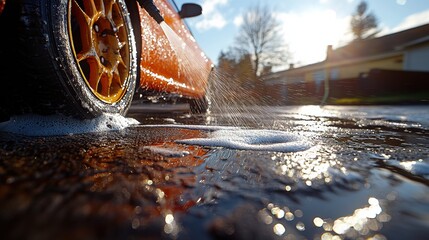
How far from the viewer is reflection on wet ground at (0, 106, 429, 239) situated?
46cm

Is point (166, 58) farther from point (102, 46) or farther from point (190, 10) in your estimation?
point (190, 10)

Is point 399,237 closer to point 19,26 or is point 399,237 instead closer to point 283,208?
point 283,208

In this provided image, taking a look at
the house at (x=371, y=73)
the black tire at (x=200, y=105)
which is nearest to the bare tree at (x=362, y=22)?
the house at (x=371, y=73)

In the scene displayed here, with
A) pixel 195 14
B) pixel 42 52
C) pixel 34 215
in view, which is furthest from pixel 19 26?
pixel 195 14

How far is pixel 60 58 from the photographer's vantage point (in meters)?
1.38

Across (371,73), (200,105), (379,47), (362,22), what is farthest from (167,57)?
(362,22)

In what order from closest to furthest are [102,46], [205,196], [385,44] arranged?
[205,196] → [102,46] → [385,44]

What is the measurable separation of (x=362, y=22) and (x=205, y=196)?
43817mm

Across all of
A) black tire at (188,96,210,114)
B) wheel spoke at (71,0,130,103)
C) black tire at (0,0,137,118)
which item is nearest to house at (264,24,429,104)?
black tire at (188,96,210,114)

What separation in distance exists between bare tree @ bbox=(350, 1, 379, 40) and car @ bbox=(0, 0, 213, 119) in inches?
1589

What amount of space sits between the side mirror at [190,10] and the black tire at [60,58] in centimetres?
213

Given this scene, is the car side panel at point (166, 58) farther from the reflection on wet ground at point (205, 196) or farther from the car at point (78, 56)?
the reflection on wet ground at point (205, 196)

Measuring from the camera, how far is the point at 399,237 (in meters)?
0.48

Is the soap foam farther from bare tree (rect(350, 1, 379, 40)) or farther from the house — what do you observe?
bare tree (rect(350, 1, 379, 40))
